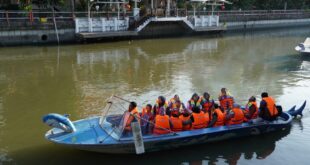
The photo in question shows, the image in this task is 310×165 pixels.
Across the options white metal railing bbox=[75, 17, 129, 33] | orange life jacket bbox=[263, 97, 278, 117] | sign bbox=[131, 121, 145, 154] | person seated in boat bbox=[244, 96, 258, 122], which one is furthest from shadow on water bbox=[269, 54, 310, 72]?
sign bbox=[131, 121, 145, 154]

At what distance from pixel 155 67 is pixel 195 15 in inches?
612

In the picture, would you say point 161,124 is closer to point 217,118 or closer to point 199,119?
point 199,119

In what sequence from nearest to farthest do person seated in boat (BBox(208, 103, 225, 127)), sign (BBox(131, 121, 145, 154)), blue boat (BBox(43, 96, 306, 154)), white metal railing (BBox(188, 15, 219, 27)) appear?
sign (BBox(131, 121, 145, 154)) → blue boat (BBox(43, 96, 306, 154)) → person seated in boat (BBox(208, 103, 225, 127)) → white metal railing (BBox(188, 15, 219, 27))

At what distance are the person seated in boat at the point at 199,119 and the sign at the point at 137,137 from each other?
169 cm

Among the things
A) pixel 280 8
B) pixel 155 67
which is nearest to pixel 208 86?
pixel 155 67

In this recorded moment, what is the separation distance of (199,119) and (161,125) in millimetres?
1090

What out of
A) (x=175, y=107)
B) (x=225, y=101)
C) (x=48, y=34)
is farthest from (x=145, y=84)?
(x=48, y=34)

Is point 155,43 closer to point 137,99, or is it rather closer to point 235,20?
point 235,20

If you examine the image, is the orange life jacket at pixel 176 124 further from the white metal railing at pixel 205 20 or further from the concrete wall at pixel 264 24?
the concrete wall at pixel 264 24

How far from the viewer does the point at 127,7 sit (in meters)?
32.2

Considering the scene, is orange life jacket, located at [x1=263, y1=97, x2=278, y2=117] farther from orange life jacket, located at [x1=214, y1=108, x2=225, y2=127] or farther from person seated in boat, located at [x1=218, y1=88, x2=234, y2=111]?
orange life jacket, located at [x1=214, y1=108, x2=225, y2=127]

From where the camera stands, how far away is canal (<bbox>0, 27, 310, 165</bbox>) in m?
9.63

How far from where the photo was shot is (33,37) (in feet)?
88.3

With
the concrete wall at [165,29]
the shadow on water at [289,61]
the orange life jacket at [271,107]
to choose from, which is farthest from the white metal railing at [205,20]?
the orange life jacket at [271,107]
